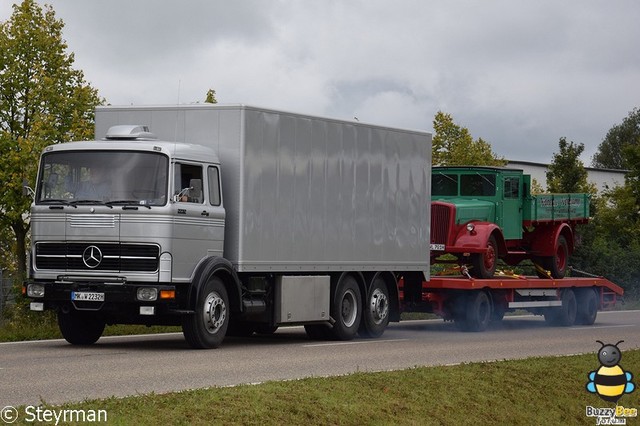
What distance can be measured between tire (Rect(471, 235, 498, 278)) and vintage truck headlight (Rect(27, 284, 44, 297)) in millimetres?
11176

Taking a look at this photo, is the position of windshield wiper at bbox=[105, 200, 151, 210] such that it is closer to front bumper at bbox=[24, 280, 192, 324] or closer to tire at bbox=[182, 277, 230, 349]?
front bumper at bbox=[24, 280, 192, 324]

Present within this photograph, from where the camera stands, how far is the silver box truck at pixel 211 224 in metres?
18.8

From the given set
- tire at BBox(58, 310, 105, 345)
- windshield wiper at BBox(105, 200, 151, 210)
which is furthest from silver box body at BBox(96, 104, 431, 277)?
tire at BBox(58, 310, 105, 345)

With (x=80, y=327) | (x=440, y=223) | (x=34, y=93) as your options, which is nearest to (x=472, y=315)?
(x=440, y=223)

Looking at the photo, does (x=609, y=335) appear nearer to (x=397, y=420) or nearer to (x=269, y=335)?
(x=269, y=335)

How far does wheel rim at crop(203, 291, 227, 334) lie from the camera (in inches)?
757

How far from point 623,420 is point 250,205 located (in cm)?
817

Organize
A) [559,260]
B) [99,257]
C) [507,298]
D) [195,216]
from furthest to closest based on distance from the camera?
1. [559,260]
2. [507,298]
3. [195,216]
4. [99,257]

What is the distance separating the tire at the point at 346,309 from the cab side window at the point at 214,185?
3.73 m

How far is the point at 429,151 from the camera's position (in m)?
25.8

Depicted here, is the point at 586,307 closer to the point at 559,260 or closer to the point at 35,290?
the point at 559,260

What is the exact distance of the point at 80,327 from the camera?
795 inches

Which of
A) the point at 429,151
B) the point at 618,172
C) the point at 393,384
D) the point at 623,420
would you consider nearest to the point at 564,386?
the point at 623,420

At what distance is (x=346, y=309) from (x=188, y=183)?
499 cm
